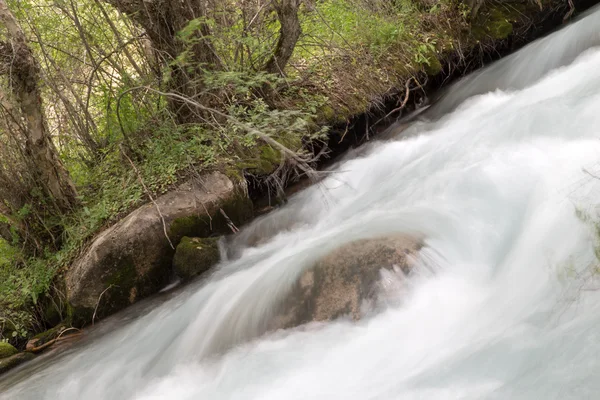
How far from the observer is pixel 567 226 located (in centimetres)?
364

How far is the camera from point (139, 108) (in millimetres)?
6090

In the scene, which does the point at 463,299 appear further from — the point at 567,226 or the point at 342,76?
the point at 342,76

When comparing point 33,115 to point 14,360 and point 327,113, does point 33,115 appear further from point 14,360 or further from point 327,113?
point 327,113

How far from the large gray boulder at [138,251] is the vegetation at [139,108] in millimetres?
274

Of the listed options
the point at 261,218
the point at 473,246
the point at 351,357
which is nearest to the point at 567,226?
the point at 473,246

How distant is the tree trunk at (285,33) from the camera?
612 centimetres

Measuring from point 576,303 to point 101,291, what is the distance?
14.1ft

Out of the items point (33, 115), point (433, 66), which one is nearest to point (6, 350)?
point (33, 115)

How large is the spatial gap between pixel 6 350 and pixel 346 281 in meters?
3.66

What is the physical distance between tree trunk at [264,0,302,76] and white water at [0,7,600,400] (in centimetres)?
171

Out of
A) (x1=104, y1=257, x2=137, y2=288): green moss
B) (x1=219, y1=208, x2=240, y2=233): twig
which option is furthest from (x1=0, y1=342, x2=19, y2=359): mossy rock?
(x1=219, y1=208, x2=240, y2=233): twig

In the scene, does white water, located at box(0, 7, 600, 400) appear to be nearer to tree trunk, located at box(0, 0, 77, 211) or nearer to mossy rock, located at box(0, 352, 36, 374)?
mossy rock, located at box(0, 352, 36, 374)

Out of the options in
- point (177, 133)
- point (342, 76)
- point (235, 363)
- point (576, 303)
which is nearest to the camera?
point (576, 303)

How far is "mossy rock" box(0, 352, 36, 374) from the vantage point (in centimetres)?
508
